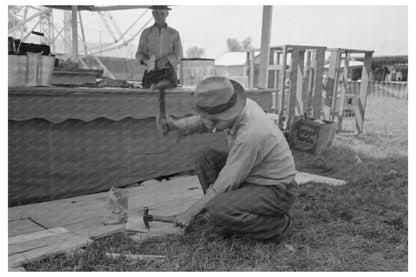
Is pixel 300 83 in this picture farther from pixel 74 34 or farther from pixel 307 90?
pixel 74 34

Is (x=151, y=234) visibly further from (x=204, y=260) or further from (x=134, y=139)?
(x=134, y=139)

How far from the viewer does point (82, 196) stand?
11.5 ft

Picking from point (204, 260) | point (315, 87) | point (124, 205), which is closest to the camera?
point (204, 260)

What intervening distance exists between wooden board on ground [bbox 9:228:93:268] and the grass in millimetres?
52

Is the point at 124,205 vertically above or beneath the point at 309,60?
beneath

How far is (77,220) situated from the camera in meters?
2.88

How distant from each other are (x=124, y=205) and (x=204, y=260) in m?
0.91

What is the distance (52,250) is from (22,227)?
0.65m

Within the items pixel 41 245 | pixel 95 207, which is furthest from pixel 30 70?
pixel 41 245

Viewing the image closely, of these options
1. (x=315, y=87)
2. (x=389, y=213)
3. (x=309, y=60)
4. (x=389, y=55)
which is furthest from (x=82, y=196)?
(x=389, y=55)

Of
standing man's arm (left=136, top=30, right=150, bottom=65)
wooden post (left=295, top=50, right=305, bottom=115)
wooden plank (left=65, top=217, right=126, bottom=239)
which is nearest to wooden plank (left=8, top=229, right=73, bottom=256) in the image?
wooden plank (left=65, top=217, right=126, bottom=239)

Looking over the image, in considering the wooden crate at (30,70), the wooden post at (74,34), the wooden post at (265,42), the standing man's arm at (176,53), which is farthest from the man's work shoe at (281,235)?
the wooden post at (74,34)

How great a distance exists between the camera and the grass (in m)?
2.19

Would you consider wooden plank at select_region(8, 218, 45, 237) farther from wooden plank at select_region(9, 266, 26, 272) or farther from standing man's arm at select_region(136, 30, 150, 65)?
standing man's arm at select_region(136, 30, 150, 65)
